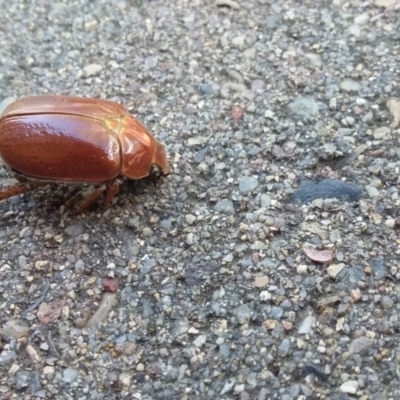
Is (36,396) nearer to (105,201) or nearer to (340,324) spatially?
(105,201)

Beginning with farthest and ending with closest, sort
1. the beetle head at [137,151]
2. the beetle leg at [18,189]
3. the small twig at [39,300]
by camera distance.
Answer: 1. the beetle leg at [18,189]
2. the beetle head at [137,151]
3. the small twig at [39,300]

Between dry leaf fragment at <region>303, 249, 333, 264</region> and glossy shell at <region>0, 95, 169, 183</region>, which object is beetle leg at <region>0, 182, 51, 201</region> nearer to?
glossy shell at <region>0, 95, 169, 183</region>

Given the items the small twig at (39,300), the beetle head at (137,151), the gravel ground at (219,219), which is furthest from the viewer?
the beetle head at (137,151)

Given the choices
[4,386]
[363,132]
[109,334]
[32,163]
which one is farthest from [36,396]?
[363,132]

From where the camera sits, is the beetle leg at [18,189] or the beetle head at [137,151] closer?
the beetle head at [137,151]

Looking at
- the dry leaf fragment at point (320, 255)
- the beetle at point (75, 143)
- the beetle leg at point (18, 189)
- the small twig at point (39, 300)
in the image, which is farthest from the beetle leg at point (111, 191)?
the dry leaf fragment at point (320, 255)

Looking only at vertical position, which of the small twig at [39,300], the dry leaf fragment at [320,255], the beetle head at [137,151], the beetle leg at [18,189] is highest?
the beetle head at [137,151]

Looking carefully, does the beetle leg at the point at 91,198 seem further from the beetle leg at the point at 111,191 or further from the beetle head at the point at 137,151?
the beetle head at the point at 137,151

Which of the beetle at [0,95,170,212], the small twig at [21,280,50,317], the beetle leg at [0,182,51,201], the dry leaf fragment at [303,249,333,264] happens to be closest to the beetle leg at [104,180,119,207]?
the beetle at [0,95,170,212]
